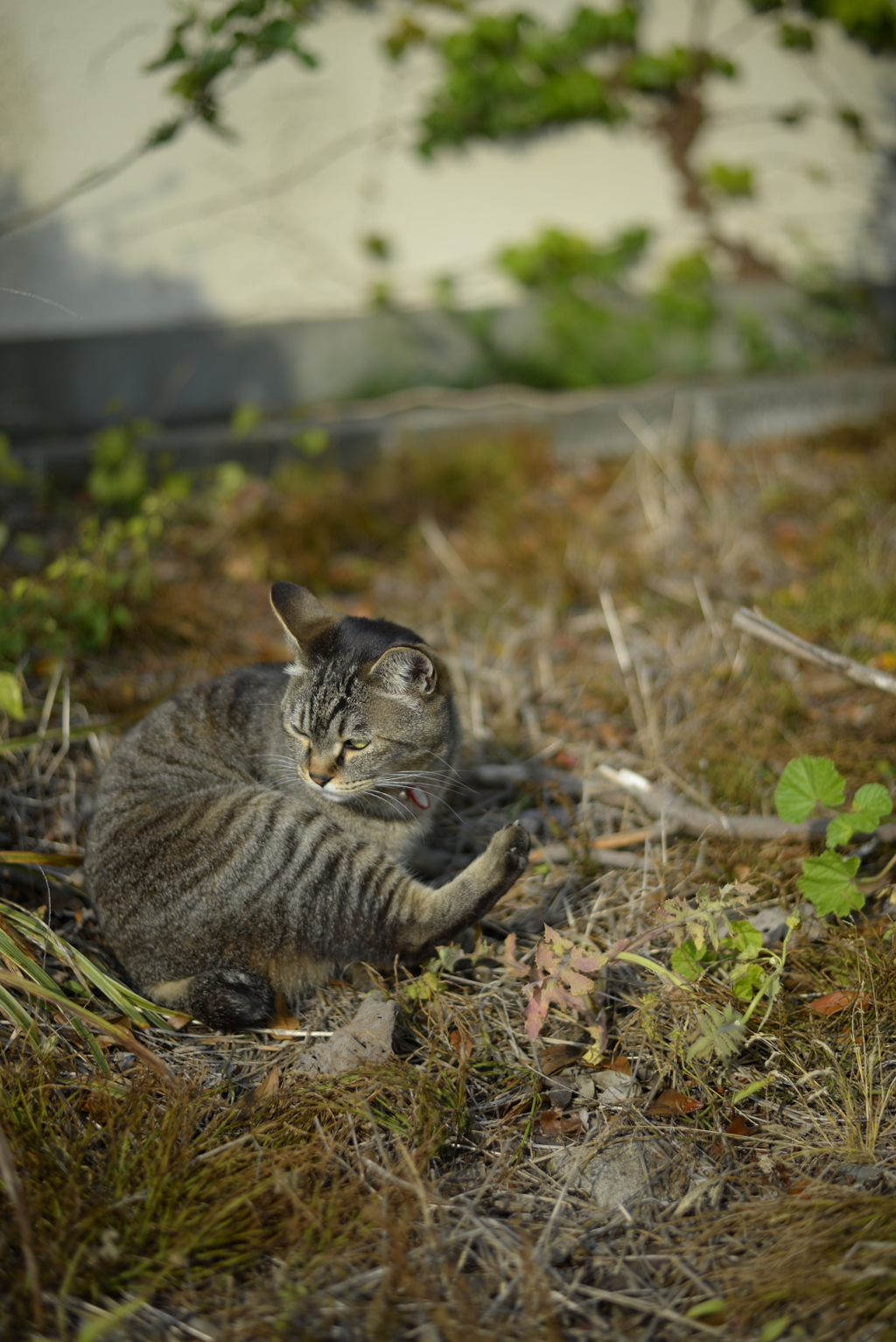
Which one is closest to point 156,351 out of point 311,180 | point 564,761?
point 311,180

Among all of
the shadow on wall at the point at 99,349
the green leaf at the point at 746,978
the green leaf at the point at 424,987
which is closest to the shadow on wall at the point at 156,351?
the shadow on wall at the point at 99,349

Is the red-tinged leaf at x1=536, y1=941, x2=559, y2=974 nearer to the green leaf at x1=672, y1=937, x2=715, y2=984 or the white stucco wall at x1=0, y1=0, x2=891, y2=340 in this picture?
the green leaf at x1=672, y1=937, x2=715, y2=984

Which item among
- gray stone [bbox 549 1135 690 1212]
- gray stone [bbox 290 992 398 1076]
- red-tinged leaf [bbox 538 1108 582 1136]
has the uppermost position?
gray stone [bbox 290 992 398 1076]

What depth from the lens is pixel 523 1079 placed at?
6.70ft

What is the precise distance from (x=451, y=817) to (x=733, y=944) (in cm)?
105

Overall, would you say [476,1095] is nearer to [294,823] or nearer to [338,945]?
[338,945]

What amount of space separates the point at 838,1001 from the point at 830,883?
10.4 inches

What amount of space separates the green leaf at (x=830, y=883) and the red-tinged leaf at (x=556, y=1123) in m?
0.73

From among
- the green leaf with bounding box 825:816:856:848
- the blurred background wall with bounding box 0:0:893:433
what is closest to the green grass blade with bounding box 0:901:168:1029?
the green leaf with bounding box 825:816:856:848

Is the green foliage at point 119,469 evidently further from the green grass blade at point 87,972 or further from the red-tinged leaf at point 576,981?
the red-tinged leaf at point 576,981

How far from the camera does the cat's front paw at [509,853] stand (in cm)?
217

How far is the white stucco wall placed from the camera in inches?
168

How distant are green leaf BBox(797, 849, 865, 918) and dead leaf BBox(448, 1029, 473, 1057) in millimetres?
853

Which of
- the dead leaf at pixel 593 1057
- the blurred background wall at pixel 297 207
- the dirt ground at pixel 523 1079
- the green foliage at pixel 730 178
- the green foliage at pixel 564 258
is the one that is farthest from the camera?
the green foliage at pixel 730 178
